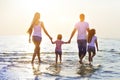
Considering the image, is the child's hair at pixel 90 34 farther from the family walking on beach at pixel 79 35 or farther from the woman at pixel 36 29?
the woman at pixel 36 29

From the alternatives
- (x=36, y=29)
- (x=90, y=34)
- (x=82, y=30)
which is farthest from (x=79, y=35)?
(x=36, y=29)

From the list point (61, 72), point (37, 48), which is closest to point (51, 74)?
point (61, 72)

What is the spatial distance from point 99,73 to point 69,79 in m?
2.10

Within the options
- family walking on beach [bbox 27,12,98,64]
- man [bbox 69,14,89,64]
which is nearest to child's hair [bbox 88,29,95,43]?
family walking on beach [bbox 27,12,98,64]

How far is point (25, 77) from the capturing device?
519 inches

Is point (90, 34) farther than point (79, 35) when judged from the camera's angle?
Yes

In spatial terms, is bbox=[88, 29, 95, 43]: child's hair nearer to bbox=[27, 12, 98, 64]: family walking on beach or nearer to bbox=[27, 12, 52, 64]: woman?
bbox=[27, 12, 98, 64]: family walking on beach

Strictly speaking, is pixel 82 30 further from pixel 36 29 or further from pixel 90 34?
pixel 36 29

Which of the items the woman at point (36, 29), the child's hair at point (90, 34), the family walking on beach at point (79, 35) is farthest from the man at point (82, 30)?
the woman at point (36, 29)

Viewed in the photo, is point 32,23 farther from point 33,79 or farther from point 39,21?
point 33,79

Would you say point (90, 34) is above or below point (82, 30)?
below

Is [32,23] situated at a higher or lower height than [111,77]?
higher

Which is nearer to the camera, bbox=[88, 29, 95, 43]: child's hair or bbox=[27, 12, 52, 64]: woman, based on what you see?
bbox=[27, 12, 52, 64]: woman

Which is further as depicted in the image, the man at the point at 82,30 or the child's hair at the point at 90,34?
the child's hair at the point at 90,34
